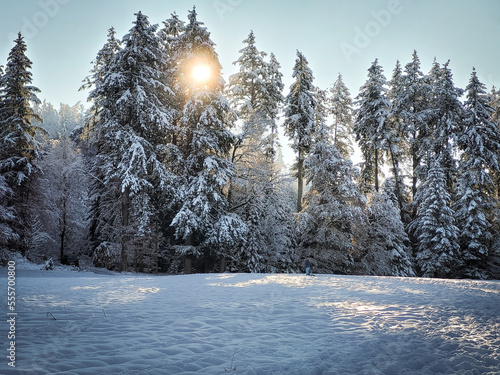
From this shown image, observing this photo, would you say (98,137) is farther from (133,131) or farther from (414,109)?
(414,109)

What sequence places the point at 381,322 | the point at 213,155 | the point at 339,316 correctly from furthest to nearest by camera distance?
the point at 213,155, the point at 339,316, the point at 381,322

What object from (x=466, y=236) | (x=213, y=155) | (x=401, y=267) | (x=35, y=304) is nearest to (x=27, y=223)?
(x=213, y=155)

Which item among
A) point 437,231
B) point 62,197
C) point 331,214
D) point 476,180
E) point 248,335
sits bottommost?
point 248,335

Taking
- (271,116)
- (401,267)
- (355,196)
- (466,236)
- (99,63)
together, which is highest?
(99,63)

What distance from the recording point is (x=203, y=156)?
19031mm

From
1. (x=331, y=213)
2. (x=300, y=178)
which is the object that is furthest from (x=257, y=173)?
(x=331, y=213)

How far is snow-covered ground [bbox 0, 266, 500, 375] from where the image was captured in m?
3.64

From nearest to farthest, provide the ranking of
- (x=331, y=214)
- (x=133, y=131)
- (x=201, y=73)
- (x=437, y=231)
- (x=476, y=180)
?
(x=133, y=131) → (x=201, y=73) → (x=331, y=214) → (x=437, y=231) → (x=476, y=180)

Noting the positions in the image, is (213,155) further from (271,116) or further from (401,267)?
(401,267)

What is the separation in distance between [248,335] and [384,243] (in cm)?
2032

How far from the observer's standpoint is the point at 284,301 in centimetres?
783

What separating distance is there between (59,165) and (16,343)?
26158 mm

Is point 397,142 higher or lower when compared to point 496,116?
lower

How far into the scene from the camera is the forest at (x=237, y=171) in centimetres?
1809
